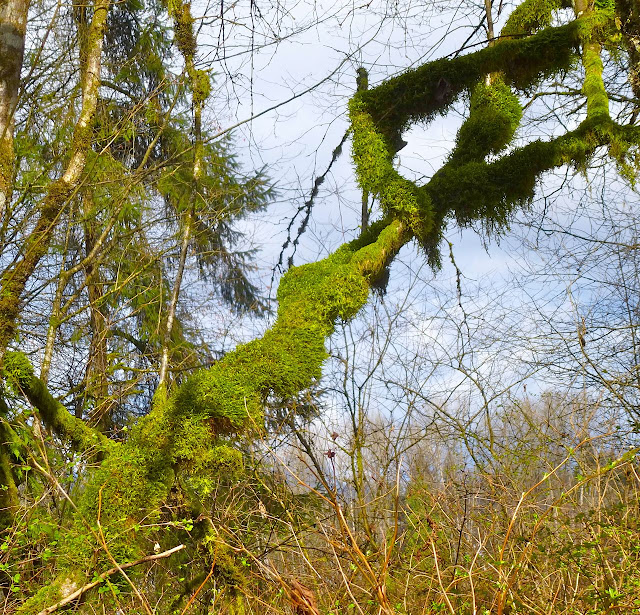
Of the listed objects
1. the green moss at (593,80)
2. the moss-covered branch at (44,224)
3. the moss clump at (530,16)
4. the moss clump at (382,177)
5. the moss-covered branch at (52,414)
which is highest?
the moss clump at (530,16)

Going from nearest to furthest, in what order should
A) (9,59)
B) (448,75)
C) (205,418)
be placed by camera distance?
(9,59)
(205,418)
(448,75)

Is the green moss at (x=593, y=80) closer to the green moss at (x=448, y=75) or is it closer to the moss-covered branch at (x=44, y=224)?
the green moss at (x=448, y=75)

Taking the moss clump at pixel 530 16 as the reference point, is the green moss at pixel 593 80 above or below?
below

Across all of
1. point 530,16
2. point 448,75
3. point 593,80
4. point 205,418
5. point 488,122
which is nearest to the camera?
point 205,418

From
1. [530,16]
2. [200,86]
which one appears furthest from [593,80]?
[200,86]

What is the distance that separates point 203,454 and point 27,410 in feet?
5.36

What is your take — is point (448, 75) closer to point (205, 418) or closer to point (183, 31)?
point (183, 31)

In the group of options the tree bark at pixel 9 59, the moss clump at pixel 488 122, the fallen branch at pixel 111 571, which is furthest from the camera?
the moss clump at pixel 488 122

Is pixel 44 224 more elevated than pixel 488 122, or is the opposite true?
pixel 488 122

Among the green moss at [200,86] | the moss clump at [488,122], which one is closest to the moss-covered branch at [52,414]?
the green moss at [200,86]

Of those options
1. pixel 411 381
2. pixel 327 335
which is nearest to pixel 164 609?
pixel 327 335

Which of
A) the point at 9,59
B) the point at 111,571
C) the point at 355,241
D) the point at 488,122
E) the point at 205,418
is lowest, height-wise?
the point at 111,571

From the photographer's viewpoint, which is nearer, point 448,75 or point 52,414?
point 52,414

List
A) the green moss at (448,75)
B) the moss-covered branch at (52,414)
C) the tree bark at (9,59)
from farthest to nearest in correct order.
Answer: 1. the green moss at (448,75)
2. the moss-covered branch at (52,414)
3. the tree bark at (9,59)
